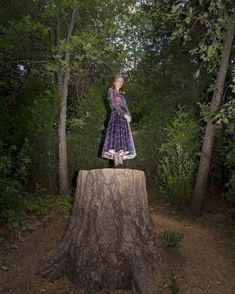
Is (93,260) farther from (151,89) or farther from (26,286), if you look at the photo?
(151,89)

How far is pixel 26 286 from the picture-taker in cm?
482

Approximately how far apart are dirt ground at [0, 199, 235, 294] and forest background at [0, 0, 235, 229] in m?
1.02

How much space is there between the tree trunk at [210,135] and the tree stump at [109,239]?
4.03m

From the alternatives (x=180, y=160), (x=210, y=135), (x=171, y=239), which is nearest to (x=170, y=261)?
(x=171, y=239)

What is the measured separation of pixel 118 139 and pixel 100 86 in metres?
4.17

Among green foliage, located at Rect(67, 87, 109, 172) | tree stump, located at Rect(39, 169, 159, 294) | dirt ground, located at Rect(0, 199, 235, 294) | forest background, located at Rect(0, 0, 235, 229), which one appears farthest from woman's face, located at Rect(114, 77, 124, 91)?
green foliage, located at Rect(67, 87, 109, 172)

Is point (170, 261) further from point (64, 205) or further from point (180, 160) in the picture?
point (180, 160)

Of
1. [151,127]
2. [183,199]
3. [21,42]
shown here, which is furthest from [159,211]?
[21,42]

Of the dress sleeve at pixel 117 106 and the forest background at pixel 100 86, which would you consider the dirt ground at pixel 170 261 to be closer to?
the forest background at pixel 100 86

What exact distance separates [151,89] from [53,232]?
6109mm

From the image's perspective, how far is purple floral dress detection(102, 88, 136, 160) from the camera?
618 cm

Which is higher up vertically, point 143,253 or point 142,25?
point 142,25

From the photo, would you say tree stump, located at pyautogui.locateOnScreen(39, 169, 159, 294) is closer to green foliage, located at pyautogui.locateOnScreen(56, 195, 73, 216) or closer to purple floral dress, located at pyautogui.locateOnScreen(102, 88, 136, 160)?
purple floral dress, located at pyautogui.locateOnScreen(102, 88, 136, 160)

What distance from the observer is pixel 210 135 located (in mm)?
8922
